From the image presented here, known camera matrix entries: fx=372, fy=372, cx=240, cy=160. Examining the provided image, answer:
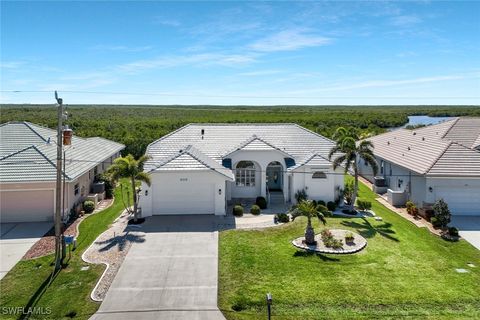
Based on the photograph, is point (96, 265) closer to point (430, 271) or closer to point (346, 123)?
point (430, 271)

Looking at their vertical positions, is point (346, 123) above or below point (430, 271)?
above

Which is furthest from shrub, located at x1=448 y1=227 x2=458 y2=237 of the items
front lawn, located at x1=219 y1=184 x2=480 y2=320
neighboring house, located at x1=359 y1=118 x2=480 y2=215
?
neighboring house, located at x1=359 y1=118 x2=480 y2=215

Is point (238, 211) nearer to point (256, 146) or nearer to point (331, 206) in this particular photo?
point (256, 146)

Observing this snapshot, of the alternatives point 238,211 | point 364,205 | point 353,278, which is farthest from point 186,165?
point 353,278

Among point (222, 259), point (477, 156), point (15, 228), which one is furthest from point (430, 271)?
point (15, 228)

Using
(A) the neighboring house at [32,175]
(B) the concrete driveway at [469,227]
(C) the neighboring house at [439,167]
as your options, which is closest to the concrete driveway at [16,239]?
(A) the neighboring house at [32,175]

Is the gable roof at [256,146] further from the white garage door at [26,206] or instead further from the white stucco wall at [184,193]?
the white garage door at [26,206]
